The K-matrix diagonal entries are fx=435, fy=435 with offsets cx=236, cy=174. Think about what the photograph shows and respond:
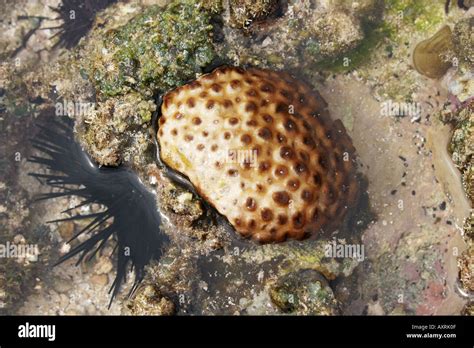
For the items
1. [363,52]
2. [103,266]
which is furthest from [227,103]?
[103,266]

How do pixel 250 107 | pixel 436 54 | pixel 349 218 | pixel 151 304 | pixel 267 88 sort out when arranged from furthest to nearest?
pixel 436 54 → pixel 349 218 → pixel 151 304 → pixel 267 88 → pixel 250 107

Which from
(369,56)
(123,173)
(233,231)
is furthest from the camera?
(369,56)

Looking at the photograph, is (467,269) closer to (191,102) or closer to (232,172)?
(232,172)

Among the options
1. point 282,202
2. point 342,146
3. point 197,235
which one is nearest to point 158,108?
point 197,235

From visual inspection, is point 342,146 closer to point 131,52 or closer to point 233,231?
point 233,231

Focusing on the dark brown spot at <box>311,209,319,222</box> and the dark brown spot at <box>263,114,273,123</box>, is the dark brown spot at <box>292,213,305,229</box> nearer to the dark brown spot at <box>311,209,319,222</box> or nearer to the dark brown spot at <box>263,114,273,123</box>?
the dark brown spot at <box>311,209,319,222</box>

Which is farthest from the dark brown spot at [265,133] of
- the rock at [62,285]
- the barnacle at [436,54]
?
the rock at [62,285]
